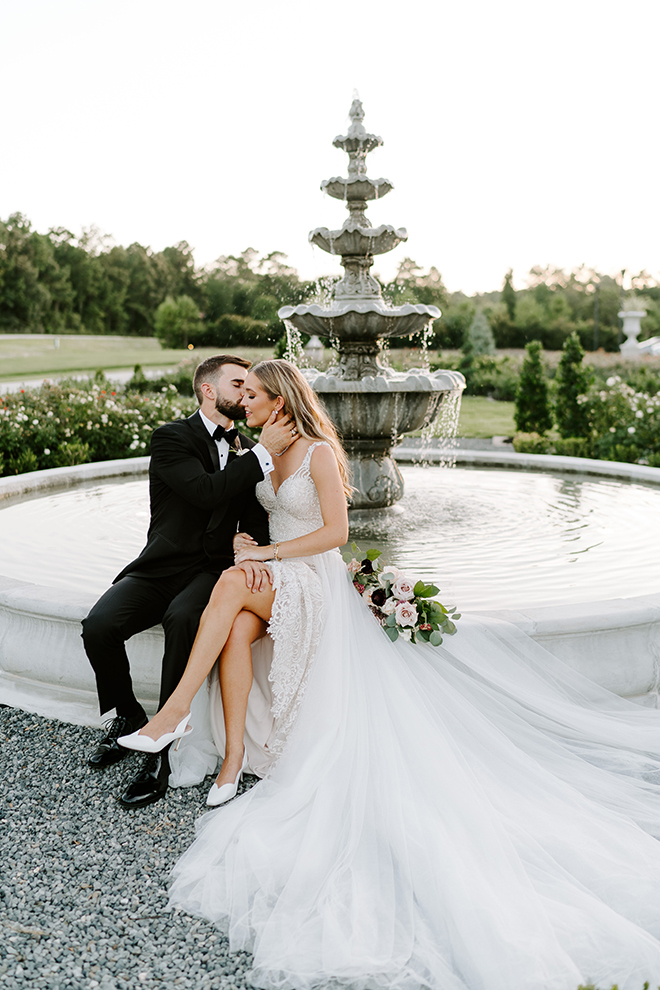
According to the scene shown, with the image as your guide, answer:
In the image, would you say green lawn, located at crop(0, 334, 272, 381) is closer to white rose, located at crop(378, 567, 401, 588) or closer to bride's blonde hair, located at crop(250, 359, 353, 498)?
bride's blonde hair, located at crop(250, 359, 353, 498)

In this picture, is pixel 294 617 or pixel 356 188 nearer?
pixel 294 617

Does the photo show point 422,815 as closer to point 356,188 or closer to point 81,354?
point 356,188

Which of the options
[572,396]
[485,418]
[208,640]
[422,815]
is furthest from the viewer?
[485,418]

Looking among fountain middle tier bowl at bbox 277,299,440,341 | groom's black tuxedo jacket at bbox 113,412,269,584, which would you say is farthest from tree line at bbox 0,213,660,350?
groom's black tuxedo jacket at bbox 113,412,269,584

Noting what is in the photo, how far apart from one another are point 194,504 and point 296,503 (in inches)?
19.7

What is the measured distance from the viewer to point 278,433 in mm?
3707

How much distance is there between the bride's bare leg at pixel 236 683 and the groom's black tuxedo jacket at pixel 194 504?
52cm

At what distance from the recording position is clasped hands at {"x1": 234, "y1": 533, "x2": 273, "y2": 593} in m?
3.41

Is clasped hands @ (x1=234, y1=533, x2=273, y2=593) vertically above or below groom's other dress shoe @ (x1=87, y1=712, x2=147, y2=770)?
above

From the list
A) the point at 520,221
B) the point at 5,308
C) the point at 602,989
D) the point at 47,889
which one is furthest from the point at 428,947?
the point at 520,221

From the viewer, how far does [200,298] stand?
166 feet

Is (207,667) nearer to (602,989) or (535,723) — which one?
(535,723)

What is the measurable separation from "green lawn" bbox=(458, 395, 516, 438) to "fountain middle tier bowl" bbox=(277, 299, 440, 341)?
41.8 ft

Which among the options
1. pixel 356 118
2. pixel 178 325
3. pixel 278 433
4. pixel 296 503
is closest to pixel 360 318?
pixel 356 118
